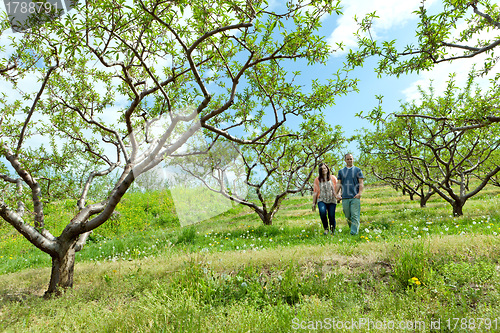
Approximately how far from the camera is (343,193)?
29.7 ft

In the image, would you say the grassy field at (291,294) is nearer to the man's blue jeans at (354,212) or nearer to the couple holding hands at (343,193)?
the man's blue jeans at (354,212)

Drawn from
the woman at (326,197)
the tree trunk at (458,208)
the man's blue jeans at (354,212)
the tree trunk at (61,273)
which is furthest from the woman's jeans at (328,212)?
the tree trunk at (61,273)

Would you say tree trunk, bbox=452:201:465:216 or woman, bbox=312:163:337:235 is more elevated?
woman, bbox=312:163:337:235

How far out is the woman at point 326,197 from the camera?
932cm

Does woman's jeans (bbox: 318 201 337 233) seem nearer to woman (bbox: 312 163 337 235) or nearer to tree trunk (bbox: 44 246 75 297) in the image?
woman (bbox: 312 163 337 235)

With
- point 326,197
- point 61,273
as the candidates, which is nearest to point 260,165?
point 326,197

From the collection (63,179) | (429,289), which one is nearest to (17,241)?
(63,179)

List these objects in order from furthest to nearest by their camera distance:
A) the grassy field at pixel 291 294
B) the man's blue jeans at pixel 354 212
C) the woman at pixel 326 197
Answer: the woman at pixel 326 197 < the man's blue jeans at pixel 354 212 < the grassy field at pixel 291 294

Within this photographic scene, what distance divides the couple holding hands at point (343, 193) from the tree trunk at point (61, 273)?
24.7ft

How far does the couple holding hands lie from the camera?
346 inches

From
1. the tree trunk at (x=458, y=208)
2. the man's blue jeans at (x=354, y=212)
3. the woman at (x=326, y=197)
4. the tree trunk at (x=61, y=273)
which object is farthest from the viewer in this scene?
the tree trunk at (x=458, y=208)

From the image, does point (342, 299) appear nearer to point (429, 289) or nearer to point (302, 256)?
point (429, 289)

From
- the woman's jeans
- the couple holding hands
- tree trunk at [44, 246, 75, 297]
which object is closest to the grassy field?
A: tree trunk at [44, 246, 75, 297]

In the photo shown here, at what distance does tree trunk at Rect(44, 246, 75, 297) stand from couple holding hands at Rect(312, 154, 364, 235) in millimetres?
7527
